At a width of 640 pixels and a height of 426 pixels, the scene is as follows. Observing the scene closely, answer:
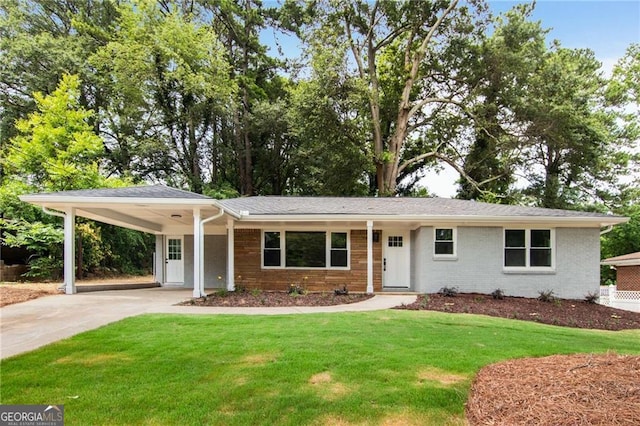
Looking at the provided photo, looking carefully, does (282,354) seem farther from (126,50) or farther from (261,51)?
(261,51)

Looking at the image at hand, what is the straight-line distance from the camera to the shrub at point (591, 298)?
1261 centimetres

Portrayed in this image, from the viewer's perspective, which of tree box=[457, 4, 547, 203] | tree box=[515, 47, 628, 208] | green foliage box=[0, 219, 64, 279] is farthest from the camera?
tree box=[457, 4, 547, 203]

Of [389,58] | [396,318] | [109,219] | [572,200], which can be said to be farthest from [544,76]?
[109,219]

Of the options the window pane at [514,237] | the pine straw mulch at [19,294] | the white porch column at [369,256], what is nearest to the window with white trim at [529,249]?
the window pane at [514,237]

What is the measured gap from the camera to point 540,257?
43.0 feet

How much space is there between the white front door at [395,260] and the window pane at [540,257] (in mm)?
3926

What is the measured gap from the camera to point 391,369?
188 inches

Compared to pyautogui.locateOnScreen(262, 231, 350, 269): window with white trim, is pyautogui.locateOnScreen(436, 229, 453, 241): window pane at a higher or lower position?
higher

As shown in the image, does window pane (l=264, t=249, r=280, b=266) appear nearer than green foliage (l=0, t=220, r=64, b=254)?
Yes

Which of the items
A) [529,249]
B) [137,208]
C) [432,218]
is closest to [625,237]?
[529,249]

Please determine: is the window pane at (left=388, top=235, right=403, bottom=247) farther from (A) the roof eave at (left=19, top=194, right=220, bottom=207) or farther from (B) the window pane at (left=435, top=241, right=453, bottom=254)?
(A) the roof eave at (left=19, top=194, right=220, bottom=207)
